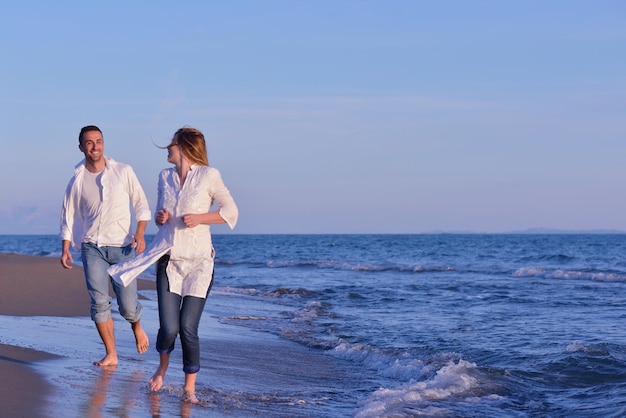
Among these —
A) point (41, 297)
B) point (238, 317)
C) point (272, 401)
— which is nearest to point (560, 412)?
point (272, 401)

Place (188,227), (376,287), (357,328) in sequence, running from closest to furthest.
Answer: (188,227), (357,328), (376,287)

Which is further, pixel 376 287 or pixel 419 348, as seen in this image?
pixel 376 287

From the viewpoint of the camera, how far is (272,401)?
564cm

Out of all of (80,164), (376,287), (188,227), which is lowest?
(376,287)

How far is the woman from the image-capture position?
4902 mm

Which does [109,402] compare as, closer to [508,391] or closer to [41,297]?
[508,391]

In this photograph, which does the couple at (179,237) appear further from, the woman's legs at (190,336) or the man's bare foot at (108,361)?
the man's bare foot at (108,361)

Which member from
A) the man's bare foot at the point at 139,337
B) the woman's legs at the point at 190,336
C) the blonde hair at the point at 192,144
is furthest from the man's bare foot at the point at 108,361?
the blonde hair at the point at 192,144

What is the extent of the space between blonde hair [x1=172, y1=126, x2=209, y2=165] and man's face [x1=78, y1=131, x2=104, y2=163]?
0.79 meters

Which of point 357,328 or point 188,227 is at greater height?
point 188,227

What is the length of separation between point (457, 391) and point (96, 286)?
9.95 feet

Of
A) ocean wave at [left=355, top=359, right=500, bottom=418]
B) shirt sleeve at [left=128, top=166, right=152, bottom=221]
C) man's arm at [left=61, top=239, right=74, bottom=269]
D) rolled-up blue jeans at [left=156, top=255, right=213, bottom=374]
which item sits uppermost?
shirt sleeve at [left=128, top=166, right=152, bottom=221]

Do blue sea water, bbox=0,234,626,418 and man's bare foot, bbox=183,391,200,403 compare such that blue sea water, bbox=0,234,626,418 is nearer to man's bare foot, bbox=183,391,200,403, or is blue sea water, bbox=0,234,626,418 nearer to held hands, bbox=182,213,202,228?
man's bare foot, bbox=183,391,200,403

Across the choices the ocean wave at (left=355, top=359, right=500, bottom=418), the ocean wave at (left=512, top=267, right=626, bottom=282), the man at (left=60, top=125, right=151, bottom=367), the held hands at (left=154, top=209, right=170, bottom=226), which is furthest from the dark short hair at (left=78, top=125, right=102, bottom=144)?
the ocean wave at (left=512, top=267, right=626, bottom=282)
